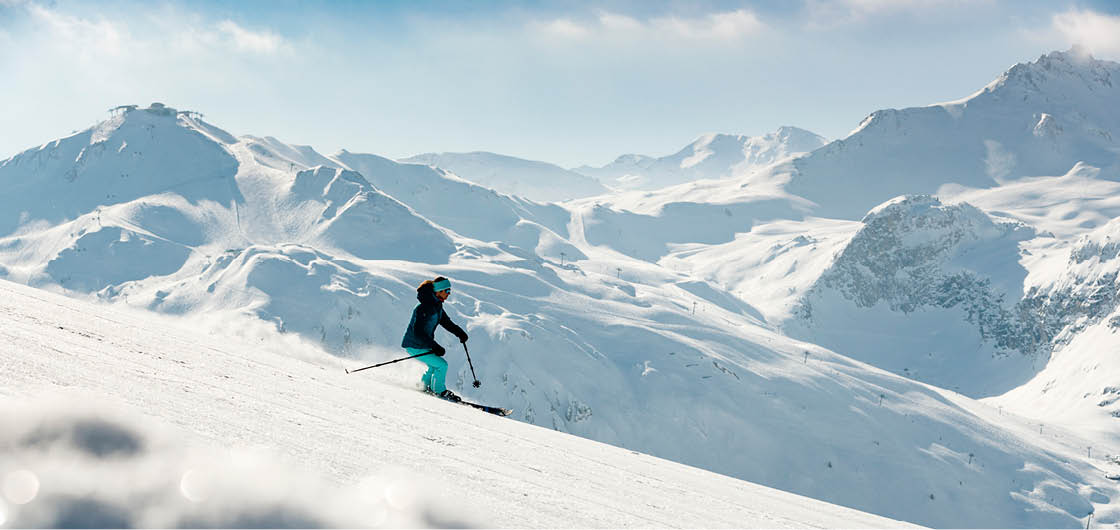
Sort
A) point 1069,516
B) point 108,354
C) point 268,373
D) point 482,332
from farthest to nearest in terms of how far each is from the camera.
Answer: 1. point 482,332
2. point 1069,516
3. point 268,373
4. point 108,354

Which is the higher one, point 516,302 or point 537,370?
point 516,302

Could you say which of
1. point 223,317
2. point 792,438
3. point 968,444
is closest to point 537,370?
point 792,438

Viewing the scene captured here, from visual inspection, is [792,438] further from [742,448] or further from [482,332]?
[482,332]

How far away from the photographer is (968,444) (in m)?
122

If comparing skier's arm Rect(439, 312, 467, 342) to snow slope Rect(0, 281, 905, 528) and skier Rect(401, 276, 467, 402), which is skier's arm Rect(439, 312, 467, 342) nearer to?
skier Rect(401, 276, 467, 402)

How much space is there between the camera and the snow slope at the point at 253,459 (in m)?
2.40

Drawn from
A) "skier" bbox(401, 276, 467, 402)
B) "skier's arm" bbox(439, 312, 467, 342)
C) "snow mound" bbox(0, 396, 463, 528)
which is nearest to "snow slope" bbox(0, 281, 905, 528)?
"snow mound" bbox(0, 396, 463, 528)

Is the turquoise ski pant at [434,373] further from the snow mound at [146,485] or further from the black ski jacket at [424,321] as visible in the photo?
the snow mound at [146,485]

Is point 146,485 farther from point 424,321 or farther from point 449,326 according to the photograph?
point 449,326

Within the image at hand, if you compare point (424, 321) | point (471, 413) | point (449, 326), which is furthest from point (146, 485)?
point (449, 326)

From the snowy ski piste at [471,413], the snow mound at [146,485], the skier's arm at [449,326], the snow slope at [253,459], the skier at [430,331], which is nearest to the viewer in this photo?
the snow mound at [146,485]

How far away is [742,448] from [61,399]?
12301 cm

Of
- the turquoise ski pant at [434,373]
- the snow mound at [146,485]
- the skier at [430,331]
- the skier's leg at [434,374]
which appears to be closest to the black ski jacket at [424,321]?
the skier at [430,331]

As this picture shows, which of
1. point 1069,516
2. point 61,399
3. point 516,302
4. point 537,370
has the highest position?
point 61,399
